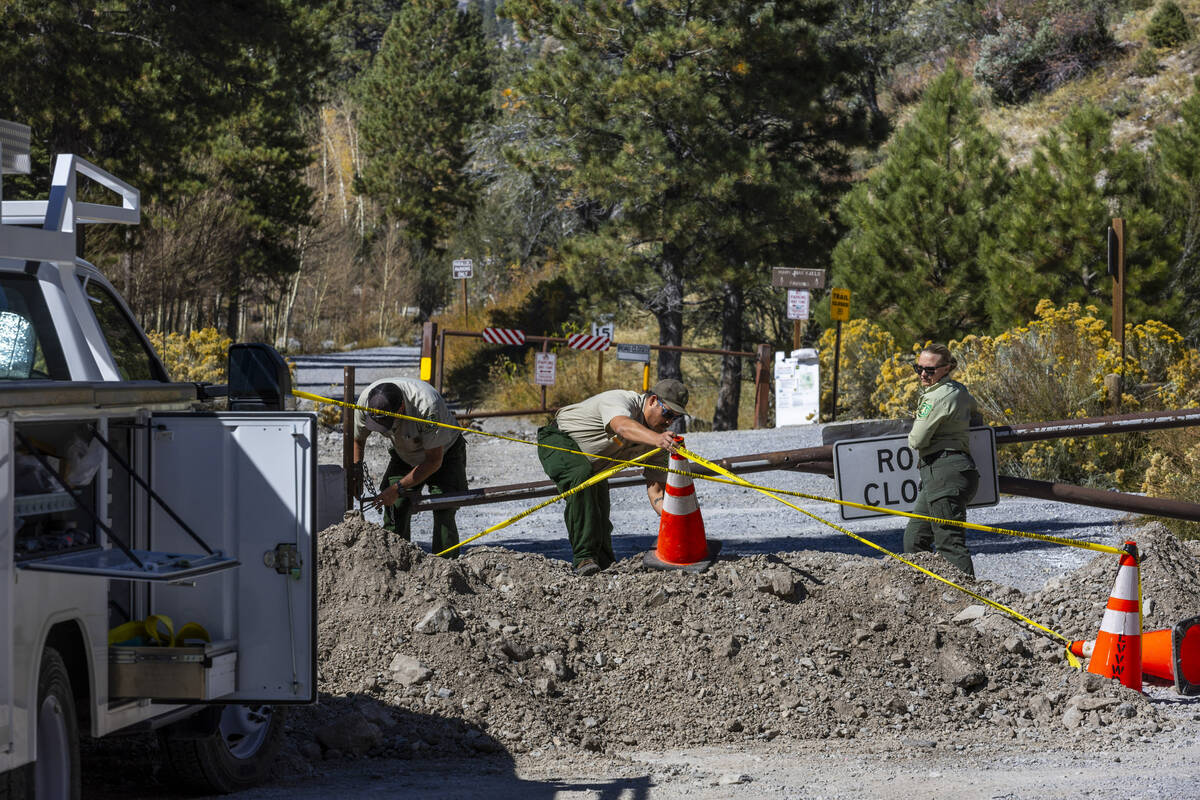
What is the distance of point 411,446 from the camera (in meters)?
8.34

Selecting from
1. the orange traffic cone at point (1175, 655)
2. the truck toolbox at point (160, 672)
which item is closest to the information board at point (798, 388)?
the orange traffic cone at point (1175, 655)

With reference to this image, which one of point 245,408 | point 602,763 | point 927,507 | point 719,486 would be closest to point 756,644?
point 602,763

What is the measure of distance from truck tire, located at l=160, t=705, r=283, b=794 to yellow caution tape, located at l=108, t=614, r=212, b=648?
0.38 meters

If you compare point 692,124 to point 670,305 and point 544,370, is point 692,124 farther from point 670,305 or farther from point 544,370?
point 544,370

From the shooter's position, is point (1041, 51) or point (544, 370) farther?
point (1041, 51)

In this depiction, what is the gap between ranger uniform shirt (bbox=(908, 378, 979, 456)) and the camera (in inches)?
306

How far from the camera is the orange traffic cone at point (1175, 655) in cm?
593

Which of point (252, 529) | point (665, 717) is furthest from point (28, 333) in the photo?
point (665, 717)

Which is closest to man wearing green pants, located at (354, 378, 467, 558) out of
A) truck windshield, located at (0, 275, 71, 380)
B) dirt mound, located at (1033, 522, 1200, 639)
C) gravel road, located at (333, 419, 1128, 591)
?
gravel road, located at (333, 419, 1128, 591)

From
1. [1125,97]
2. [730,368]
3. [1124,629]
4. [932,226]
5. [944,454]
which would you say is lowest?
[1124,629]

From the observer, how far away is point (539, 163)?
22031mm

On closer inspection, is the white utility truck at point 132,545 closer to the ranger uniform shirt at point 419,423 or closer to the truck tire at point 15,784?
→ the truck tire at point 15,784

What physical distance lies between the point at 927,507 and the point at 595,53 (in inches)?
599

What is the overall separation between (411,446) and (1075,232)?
12.9 m
